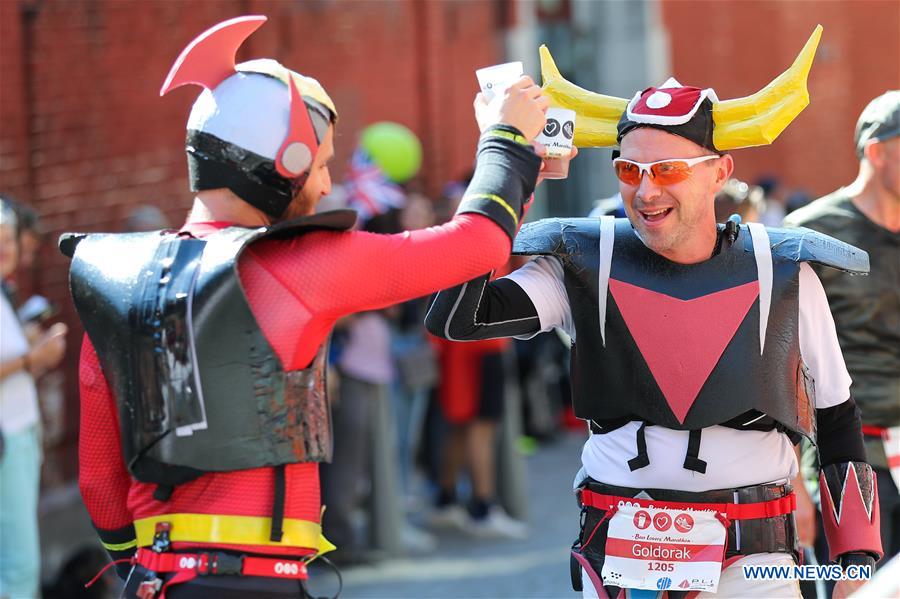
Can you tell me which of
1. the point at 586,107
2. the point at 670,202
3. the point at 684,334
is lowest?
the point at 684,334

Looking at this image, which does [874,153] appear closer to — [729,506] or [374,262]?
[729,506]

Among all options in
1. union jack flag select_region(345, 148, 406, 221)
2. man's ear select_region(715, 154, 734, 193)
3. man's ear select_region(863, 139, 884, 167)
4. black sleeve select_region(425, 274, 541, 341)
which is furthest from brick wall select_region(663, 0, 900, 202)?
black sleeve select_region(425, 274, 541, 341)

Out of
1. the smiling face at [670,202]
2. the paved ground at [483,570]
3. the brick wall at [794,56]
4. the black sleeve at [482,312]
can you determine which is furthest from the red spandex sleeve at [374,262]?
the brick wall at [794,56]

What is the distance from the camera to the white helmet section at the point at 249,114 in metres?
2.90

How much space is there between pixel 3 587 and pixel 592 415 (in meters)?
3.41

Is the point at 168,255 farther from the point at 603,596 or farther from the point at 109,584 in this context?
the point at 109,584

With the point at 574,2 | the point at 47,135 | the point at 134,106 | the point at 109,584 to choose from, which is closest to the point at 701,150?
the point at 109,584

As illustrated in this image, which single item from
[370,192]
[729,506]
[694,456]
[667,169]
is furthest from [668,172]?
[370,192]

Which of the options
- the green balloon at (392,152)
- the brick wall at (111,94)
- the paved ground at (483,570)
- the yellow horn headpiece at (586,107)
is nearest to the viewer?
the yellow horn headpiece at (586,107)

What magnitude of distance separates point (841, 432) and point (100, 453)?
1.95m

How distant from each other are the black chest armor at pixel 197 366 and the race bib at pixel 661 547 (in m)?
0.86

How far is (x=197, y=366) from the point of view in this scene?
2.81 meters

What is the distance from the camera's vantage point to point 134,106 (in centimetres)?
834

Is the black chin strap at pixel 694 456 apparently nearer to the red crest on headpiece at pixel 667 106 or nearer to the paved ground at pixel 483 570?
the red crest on headpiece at pixel 667 106
